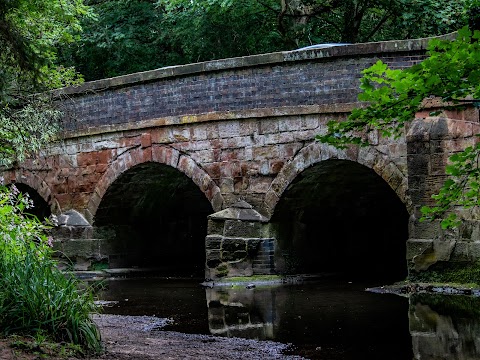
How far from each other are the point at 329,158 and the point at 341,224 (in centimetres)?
326

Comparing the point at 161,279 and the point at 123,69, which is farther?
the point at 123,69

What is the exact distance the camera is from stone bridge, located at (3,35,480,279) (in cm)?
1123

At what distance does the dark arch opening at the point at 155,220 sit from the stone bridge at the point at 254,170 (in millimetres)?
42

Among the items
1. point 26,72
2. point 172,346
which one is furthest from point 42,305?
point 26,72

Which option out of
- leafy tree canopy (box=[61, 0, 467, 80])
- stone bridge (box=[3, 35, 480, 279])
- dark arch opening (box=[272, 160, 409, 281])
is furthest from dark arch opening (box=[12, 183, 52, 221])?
dark arch opening (box=[272, 160, 409, 281])

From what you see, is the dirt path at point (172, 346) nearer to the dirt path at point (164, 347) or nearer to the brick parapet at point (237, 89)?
the dirt path at point (164, 347)

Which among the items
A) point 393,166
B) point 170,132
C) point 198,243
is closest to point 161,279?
point 170,132

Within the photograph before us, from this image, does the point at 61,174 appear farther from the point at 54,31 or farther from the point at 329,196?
the point at 329,196

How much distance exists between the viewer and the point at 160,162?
45.9ft

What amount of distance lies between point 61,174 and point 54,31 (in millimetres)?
2929

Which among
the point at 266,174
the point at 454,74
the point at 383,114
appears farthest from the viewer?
the point at 266,174

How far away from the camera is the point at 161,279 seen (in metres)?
14.7

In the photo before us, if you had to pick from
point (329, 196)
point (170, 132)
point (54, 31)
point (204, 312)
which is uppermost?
point (54, 31)

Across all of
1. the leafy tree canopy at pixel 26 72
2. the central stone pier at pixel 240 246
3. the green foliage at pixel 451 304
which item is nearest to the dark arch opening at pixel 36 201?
the leafy tree canopy at pixel 26 72
